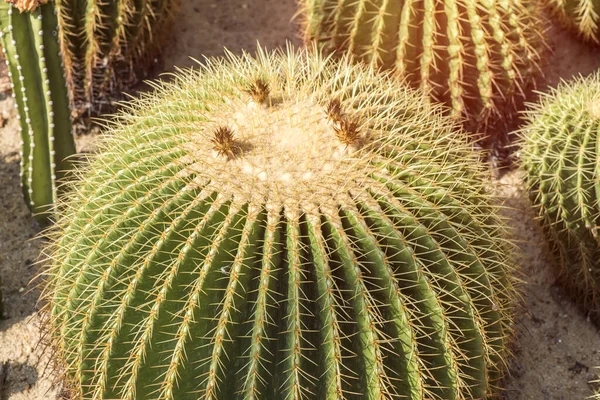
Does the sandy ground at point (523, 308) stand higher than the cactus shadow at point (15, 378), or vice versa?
the sandy ground at point (523, 308)

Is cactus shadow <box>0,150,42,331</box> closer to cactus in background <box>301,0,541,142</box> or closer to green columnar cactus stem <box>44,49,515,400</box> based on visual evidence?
green columnar cactus stem <box>44,49,515,400</box>

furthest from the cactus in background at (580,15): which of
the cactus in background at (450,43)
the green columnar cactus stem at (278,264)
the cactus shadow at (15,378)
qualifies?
the cactus shadow at (15,378)

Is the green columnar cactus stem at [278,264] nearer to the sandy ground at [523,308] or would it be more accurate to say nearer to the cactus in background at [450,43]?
the sandy ground at [523,308]

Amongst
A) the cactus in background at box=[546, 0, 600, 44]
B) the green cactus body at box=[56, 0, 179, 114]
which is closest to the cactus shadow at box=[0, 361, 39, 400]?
the green cactus body at box=[56, 0, 179, 114]

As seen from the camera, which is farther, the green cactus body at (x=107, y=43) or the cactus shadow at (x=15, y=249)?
the green cactus body at (x=107, y=43)

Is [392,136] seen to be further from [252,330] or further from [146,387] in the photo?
[146,387]

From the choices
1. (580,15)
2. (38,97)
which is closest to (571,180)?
(580,15)
